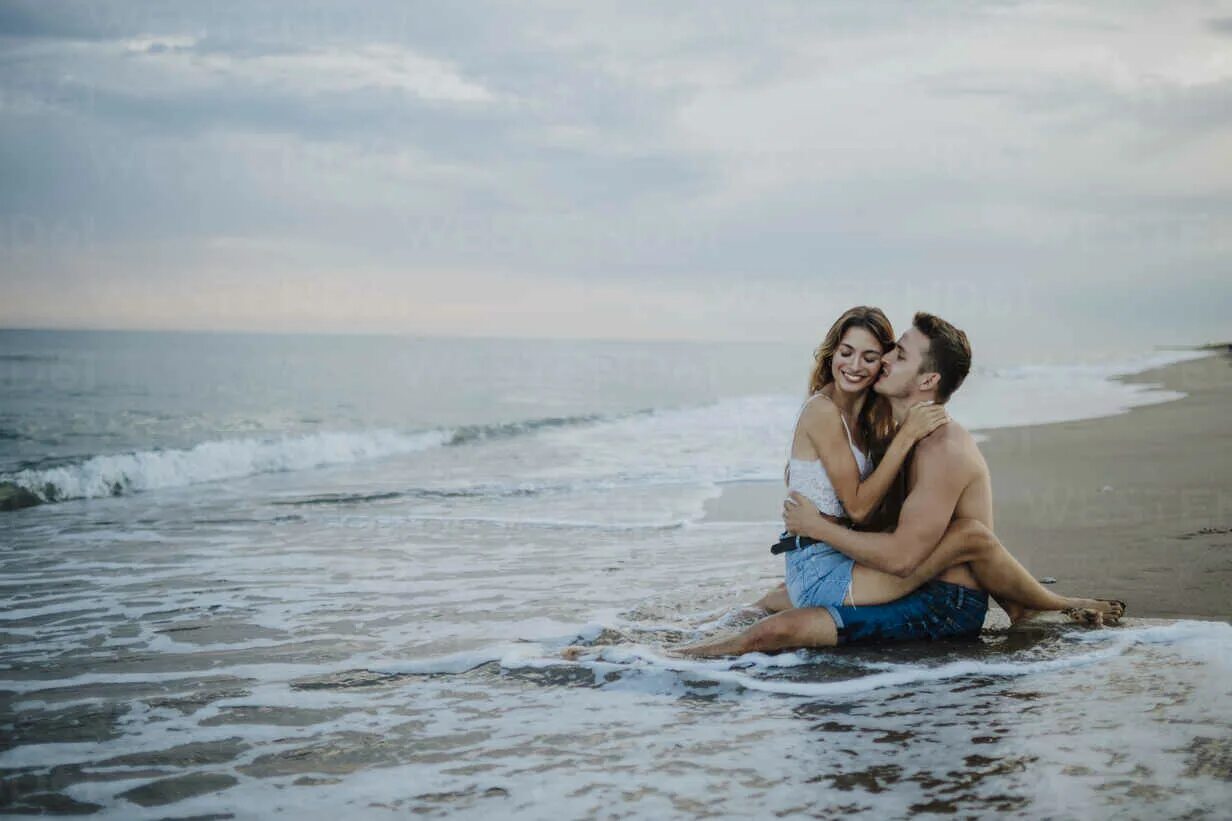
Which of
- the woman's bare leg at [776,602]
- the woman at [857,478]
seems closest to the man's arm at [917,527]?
the woman at [857,478]

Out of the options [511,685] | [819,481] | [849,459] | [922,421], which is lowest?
[511,685]

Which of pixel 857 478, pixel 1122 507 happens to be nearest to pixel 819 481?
pixel 857 478

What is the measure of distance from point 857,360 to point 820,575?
1.22 meters

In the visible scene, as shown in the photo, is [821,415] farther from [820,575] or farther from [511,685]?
[511,685]

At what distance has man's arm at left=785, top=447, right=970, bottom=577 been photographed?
17.1ft

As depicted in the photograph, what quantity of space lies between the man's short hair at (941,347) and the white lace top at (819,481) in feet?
1.85

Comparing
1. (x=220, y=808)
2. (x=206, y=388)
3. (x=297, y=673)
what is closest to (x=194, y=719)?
(x=297, y=673)

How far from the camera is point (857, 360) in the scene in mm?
5465

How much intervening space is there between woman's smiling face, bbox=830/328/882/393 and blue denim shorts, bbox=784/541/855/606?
927 mm

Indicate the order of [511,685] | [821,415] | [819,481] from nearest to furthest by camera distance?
[511,685] < [821,415] < [819,481]

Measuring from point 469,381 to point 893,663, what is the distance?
152 ft

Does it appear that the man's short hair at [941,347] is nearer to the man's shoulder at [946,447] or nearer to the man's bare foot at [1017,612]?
the man's shoulder at [946,447]

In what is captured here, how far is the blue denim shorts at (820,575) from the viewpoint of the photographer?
17.9ft

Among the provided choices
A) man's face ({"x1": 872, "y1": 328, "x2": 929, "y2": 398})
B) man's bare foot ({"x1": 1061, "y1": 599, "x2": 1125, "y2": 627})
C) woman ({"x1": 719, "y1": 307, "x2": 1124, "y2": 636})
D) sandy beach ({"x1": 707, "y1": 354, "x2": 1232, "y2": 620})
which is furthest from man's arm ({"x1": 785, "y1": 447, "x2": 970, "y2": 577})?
sandy beach ({"x1": 707, "y1": 354, "x2": 1232, "y2": 620})
